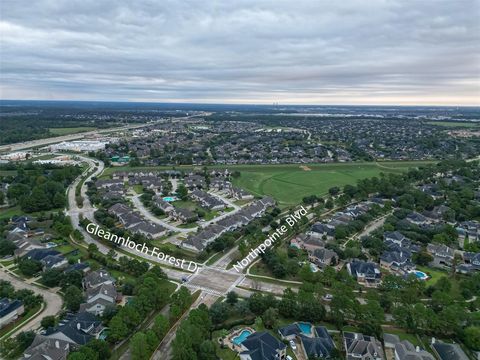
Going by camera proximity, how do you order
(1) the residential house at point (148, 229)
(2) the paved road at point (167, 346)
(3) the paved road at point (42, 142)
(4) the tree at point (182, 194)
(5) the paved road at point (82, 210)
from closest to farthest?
(2) the paved road at point (167, 346), (5) the paved road at point (82, 210), (1) the residential house at point (148, 229), (4) the tree at point (182, 194), (3) the paved road at point (42, 142)

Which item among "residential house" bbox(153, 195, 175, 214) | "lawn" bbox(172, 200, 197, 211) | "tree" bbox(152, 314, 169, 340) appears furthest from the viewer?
"lawn" bbox(172, 200, 197, 211)

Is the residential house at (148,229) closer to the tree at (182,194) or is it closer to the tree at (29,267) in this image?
the tree at (29,267)

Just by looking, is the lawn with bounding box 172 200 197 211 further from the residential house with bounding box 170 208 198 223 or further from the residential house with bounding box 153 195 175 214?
the residential house with bounding box 170 208 198 223

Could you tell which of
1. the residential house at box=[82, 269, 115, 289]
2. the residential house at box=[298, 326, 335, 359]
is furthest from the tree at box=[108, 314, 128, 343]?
the residential house at box=[298, 326, 335, 359]

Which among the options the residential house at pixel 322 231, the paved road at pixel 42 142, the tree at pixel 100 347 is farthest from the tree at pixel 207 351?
the paved road at pixel 42 142

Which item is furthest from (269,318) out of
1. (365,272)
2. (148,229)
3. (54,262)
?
(54,262)

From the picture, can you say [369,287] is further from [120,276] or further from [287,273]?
[120,276]
